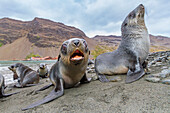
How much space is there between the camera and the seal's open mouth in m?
1.81

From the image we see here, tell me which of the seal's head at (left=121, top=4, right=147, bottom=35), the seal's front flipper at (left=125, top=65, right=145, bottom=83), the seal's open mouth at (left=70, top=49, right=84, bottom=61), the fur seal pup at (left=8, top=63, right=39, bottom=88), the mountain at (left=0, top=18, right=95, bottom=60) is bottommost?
the fur seal pup at (left=8, top=63, right=39, bottom=88)

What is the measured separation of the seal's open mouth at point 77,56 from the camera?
5.94 ft

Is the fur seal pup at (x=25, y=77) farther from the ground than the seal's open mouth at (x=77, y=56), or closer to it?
closer to it

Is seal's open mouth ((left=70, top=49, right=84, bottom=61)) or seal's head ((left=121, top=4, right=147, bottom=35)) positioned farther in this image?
seal's head ((left=121, top=4, right=147, bottom=35))

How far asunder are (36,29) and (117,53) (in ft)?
436

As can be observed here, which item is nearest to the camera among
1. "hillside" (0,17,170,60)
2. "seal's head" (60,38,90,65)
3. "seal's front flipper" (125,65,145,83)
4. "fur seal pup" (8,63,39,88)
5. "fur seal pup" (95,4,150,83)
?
"seal's head" (60,38,90,65)

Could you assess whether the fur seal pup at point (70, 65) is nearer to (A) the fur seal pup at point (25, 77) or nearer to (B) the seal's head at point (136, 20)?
(B) the seal's head at point (136, 20)

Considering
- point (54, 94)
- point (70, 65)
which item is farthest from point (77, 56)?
point (54, 94)

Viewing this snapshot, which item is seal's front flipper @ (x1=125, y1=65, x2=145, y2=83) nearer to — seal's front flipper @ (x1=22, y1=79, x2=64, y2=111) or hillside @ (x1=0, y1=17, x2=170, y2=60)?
seal's front flipper @ (x1=22, y1=79, x2=64, y2=111)

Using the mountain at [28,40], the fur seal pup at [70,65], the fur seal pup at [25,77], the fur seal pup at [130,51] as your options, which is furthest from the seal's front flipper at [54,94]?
the mountain at [28,40]

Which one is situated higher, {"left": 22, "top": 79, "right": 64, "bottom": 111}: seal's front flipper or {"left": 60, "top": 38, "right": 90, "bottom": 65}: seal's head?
{"left": 60, "top": 38, "right": 90, "bottom": 65}: seal's head

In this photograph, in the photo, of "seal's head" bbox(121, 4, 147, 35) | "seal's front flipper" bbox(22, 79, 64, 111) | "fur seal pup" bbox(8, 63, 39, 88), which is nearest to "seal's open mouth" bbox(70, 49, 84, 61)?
"seal's front flipper" bbox(22, 79, 64, 111)

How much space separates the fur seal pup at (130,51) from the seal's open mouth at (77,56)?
1.19 meters

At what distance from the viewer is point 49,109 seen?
4.95 ft
